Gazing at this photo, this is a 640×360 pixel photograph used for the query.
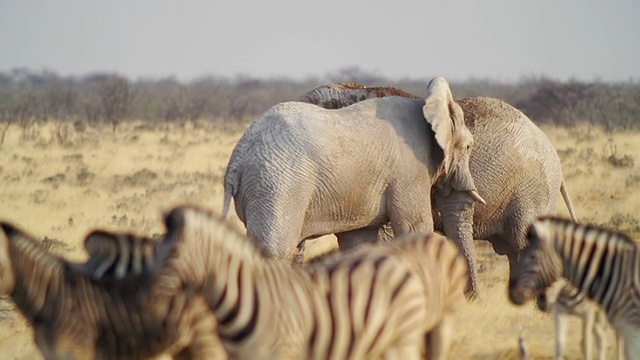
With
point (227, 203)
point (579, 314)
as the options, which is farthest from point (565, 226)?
point (227, 203)

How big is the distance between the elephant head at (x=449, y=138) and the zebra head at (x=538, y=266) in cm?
361

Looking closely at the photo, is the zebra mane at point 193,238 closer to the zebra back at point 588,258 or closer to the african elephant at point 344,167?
the zebra back at point 588,258

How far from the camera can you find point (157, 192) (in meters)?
20.4

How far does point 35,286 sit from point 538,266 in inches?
105

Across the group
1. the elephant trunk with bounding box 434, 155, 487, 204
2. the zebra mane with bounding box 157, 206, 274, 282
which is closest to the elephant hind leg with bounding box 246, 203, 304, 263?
the elephant trunk with bounding box 434, 155, 487, 204

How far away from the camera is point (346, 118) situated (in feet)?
34.0

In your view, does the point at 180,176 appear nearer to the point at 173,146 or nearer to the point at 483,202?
the point at 173,146

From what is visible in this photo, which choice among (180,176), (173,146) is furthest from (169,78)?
(180,176)

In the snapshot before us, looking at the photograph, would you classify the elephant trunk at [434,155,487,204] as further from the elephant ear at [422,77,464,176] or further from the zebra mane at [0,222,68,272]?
the zebra mane at [0,222,68,272]

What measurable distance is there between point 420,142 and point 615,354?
2873mm

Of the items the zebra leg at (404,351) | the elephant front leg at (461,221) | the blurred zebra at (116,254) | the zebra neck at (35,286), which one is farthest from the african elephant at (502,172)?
the zebra neck at (35,286)

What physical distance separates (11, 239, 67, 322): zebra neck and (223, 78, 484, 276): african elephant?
12.0 ft

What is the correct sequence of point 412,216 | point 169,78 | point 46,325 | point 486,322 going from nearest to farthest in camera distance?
point 46,325
point 486,322
point 412,216
point 169,78

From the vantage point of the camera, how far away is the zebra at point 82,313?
6.00m
